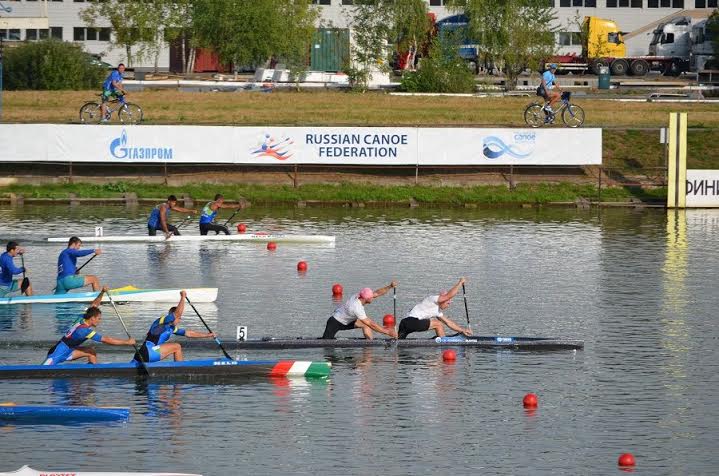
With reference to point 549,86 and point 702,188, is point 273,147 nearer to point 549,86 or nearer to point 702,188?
point 549,86

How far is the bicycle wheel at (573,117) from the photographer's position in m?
52.4

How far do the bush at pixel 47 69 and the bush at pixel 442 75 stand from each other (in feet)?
57.5

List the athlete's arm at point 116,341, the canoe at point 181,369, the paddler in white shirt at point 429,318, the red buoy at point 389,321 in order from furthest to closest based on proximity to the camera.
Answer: the red buoy at point 389,321 → the paddler in white shirt at point 429,318 → the athlete's arm at point 116,341 → the canoe at point 181,369

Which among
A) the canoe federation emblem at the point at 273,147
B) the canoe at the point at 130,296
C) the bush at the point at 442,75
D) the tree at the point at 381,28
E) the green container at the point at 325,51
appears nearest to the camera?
the canoe at the point at 130,296

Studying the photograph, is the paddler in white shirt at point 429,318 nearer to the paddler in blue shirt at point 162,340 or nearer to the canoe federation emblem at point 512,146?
the paddler in blue shirt at point 162,340

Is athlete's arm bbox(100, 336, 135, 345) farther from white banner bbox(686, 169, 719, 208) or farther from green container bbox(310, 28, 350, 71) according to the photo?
green container bbox(310, 28, 350, 71)

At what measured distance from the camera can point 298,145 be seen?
5150 cm

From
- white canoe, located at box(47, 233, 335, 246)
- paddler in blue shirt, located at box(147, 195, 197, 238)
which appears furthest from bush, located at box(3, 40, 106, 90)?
paddler in blue shirt, located at box(147, 195, 197, 238)

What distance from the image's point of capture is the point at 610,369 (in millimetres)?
26406

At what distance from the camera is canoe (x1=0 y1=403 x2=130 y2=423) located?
2214 cm

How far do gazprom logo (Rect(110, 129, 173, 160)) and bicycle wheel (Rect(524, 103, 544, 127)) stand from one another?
14192 millimetres

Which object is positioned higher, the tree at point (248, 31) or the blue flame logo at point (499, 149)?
the tree at point (248, 31)

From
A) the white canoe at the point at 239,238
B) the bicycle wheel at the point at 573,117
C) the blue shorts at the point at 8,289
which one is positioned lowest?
the blue shorts at the point at 8,289

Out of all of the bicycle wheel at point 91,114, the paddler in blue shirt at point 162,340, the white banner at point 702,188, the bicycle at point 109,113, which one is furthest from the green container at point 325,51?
the paddler in blue shirt at point 162,340
